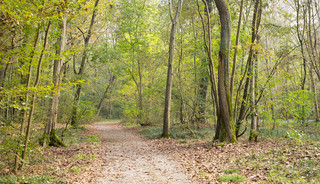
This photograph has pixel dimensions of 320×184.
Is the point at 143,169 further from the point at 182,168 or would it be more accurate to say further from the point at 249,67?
the point at 249,67

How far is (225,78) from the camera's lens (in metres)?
9.68

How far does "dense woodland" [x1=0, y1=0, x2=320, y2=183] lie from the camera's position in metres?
5.45

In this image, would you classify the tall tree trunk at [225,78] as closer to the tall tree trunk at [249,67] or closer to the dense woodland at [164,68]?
the dense woodland at [164,68]

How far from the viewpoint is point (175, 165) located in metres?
7.22

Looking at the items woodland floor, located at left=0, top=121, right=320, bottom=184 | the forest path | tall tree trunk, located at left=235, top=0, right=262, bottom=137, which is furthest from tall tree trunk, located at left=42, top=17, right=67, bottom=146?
tall tree trunk, located at left=235, top=0, right=262, bottom=137

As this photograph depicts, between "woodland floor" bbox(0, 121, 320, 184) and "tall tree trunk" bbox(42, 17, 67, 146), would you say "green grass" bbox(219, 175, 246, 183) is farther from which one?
"tall tree trunk" bbox(42, 17, 67, 146)

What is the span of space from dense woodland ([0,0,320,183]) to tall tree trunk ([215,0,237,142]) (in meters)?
0.04

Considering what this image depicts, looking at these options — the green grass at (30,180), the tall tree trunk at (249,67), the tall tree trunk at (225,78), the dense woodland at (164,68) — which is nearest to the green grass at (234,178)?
the dense woodland at (164,68)

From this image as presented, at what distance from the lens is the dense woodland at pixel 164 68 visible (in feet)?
17.9

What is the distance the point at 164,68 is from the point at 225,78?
1451 centimetres

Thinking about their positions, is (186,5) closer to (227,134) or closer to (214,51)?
(214,51)

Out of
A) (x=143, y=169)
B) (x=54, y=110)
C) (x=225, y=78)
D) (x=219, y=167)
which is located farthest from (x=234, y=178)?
(x=54, y=110)

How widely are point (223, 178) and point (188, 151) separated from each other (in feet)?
12.9

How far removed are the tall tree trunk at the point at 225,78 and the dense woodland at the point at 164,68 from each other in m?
0.04
